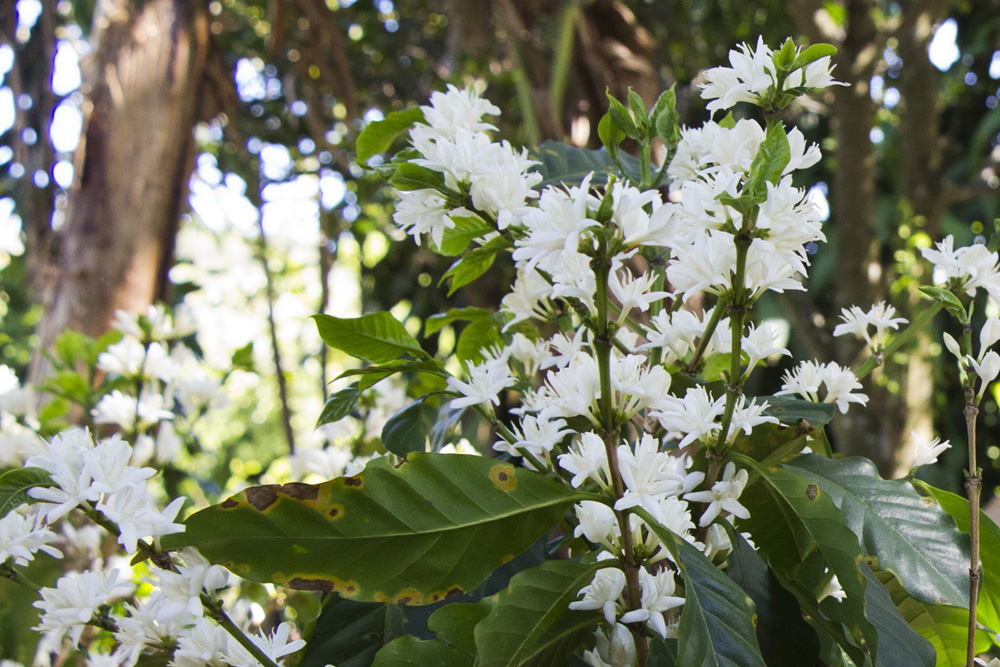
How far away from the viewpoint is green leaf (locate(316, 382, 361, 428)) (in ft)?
1.38

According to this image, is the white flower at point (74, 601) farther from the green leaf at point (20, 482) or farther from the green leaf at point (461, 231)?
the green leaf at point (461, 231)

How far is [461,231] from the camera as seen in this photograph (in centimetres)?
37

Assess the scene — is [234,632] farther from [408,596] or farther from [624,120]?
[624,120]

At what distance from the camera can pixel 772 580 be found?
1.09 feet

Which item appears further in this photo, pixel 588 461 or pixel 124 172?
pixel 124 172

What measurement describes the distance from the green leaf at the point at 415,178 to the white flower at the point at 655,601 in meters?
0.20

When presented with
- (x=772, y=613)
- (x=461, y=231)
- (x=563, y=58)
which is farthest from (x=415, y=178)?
(x=563, y=58)

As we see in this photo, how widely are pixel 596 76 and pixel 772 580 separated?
812mm

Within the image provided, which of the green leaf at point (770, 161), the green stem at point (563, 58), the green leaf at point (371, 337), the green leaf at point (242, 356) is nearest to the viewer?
the green leaf at point (770, 161)

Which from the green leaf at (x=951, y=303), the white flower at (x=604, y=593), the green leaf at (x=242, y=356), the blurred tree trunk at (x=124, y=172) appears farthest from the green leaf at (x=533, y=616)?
the blurred tree trunk at (x=124, y=172)

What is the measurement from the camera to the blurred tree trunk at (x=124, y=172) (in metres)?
1.18

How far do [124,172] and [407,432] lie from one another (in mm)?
1030

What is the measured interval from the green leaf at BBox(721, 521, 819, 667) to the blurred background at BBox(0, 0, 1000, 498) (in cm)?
17

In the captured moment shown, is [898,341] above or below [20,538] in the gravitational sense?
above
